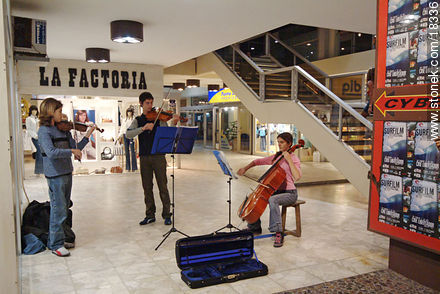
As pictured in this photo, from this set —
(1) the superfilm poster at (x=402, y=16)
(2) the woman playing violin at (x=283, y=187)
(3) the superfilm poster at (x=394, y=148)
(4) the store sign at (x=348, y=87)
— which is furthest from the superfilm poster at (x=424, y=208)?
(4) the store sign at (x=348, y=87)

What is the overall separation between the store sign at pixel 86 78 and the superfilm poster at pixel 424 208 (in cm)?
740

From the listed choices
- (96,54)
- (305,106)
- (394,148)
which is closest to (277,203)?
(394,148)

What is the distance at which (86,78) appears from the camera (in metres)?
8.84

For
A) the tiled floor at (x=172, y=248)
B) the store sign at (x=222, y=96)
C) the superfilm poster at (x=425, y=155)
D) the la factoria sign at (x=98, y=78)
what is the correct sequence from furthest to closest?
the store sign at (x=222, y=96) < the la factoria sign at (x=98, y=78) < the tiled floor at (x=172, y=248) < the superfilm poster at (x=425, y=155)

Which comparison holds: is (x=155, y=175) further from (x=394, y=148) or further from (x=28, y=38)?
(x=394, y=148)

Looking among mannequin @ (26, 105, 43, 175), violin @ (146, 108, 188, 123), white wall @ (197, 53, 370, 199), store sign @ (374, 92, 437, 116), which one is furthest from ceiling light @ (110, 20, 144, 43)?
mannequin @ (26, 105, 43, 175)

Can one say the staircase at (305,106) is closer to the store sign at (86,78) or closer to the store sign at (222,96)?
the store sign at (86,78)

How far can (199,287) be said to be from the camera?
3.29 m

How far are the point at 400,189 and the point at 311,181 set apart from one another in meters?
5.20

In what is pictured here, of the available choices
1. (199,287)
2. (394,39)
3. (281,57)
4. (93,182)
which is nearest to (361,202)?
(394,39)

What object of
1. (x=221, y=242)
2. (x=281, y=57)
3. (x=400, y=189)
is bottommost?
(x=221, y=242)

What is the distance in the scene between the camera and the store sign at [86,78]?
8293 mm

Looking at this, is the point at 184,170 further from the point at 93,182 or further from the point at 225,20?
the point at 225,20

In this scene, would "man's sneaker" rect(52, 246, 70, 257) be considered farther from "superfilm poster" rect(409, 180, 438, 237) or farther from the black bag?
"superfilm poster" rect(409, 180, 438, 237)
